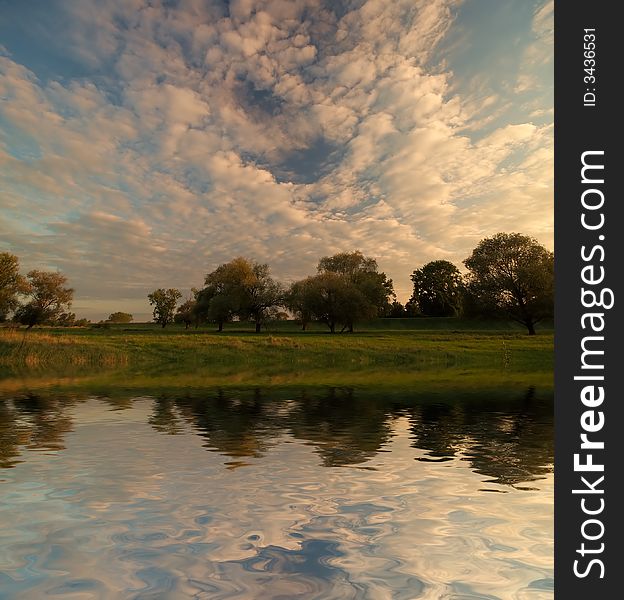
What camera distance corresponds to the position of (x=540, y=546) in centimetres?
682

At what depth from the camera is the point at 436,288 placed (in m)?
144

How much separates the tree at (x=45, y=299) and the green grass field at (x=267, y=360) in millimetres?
29626

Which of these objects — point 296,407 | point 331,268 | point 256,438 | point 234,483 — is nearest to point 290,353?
point 296,407

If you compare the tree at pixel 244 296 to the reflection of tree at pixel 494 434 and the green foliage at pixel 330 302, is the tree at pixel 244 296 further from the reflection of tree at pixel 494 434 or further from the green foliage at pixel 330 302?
the reflection of tree at pixel 494 434

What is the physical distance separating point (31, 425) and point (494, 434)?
1462cm

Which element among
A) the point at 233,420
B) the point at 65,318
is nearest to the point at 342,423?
the point at 233,420

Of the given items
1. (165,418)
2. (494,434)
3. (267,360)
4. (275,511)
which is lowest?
(267,360)

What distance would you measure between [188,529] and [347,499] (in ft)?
9.23

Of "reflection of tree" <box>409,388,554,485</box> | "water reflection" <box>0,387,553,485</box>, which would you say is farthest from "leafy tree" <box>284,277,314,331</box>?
"reflection of tree" <box>409,388,554,485</box>

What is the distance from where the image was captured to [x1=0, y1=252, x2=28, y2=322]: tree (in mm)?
66500

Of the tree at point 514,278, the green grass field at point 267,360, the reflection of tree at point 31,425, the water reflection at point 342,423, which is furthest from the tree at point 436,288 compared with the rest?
the reflection of tree at point 31,425

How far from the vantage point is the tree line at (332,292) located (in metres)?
70.8

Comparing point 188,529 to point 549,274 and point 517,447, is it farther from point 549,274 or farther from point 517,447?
point 549,274

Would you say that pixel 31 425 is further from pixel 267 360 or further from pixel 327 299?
pixel 327 299
